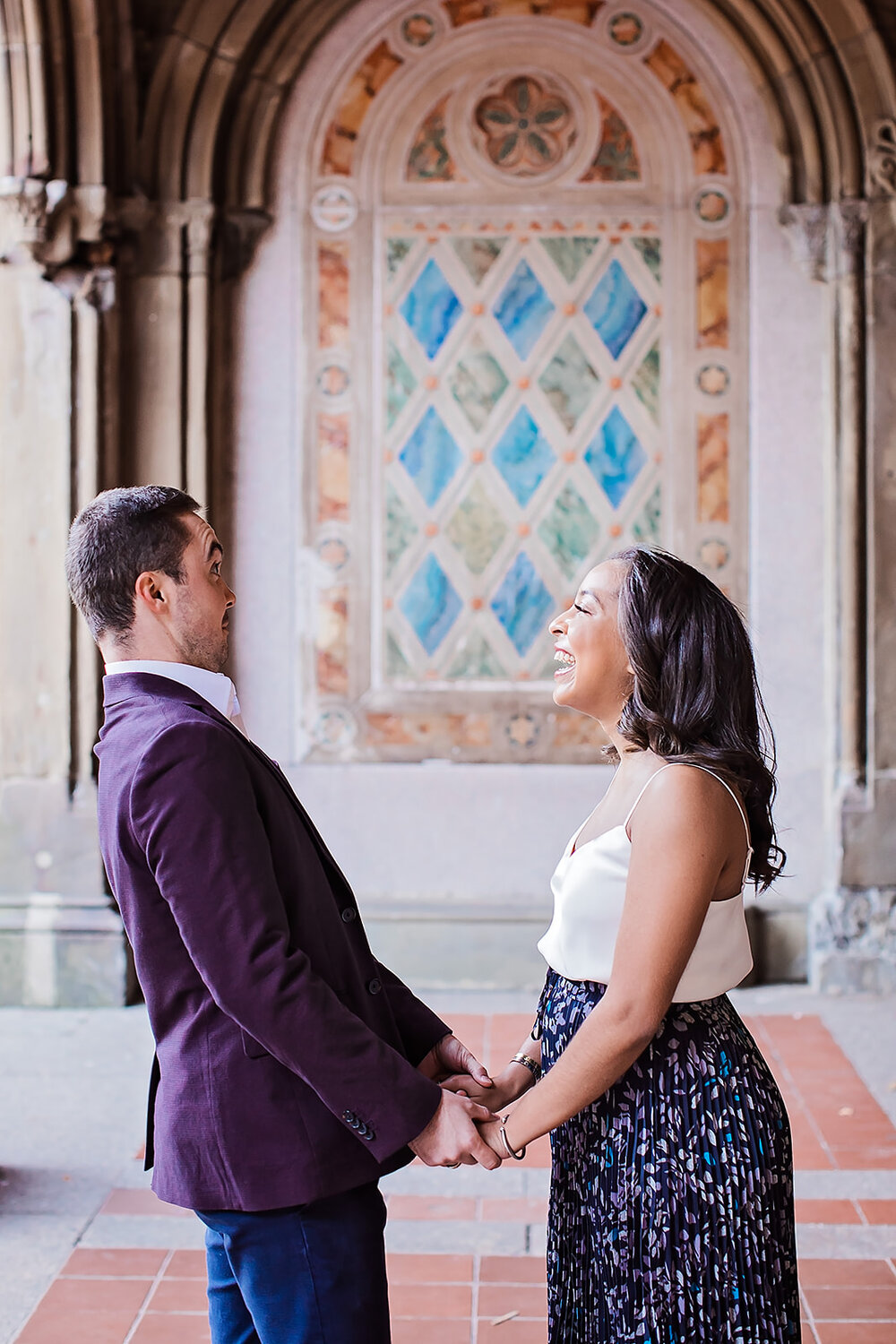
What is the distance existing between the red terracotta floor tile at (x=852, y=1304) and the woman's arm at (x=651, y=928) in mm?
1407

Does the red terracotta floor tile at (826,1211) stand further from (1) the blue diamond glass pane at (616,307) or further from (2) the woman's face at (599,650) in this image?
(1) the blue diamond glass pane at (616,307)

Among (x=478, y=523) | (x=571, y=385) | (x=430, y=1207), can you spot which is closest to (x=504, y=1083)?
(x=430, y=1207)

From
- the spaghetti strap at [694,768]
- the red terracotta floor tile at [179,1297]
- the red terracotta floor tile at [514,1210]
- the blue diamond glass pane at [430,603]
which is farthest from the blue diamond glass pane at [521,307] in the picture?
the spaghetti strap at [694,768]

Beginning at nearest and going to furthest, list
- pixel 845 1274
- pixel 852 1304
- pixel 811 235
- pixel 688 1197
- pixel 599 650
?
pixel 688 1197 → pixel 599 650 → pixel 852 1304 → pixel 845 1274 → pixel 811 235

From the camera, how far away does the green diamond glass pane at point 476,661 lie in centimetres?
538

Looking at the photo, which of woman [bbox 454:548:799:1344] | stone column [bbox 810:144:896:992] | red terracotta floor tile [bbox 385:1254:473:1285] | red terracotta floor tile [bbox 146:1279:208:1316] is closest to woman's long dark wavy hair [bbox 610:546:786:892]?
woman [bbox 454:548:799:1344]

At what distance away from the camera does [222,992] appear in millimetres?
1507

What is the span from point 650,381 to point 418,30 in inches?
67.2

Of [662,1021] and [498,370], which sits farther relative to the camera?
[498,370]

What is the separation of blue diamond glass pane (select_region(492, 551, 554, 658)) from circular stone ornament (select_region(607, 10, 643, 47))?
211 cm

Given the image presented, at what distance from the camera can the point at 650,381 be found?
535 centimetres

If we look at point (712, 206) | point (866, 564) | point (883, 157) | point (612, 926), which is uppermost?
point (883, 157)

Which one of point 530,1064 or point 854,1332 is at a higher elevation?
point 530,1064

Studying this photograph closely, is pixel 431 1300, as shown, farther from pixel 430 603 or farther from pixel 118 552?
pixel 430 603
